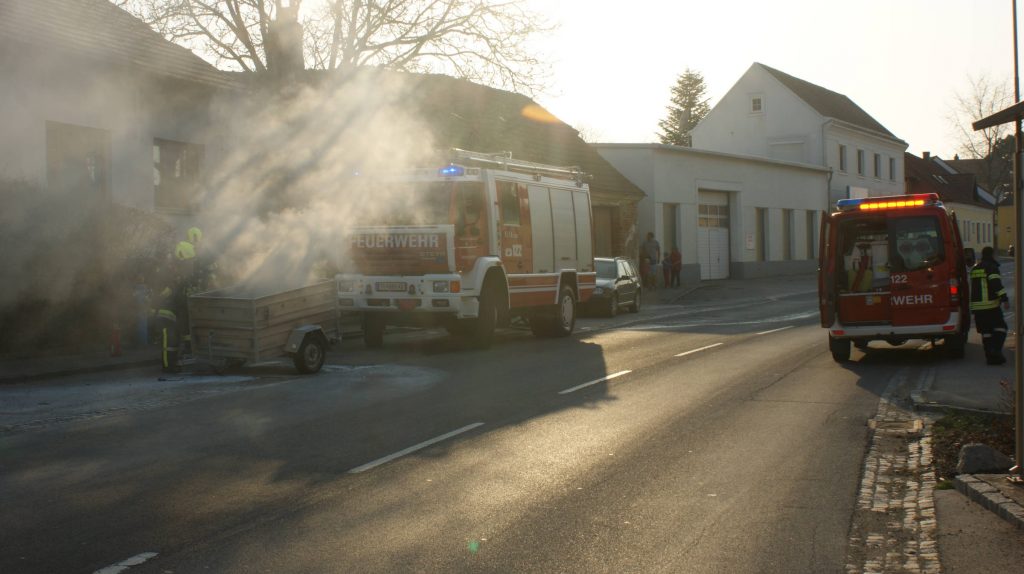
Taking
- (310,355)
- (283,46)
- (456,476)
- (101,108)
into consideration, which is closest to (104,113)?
Result: (101,108)

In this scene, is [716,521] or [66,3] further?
[66,3]

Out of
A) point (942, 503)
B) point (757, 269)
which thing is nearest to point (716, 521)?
point (942, 503)

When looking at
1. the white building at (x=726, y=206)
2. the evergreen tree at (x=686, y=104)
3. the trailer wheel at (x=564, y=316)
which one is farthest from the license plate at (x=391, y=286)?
the evergreen tree at (x=686, y=104)

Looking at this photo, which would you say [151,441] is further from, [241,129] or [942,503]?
[241,129]

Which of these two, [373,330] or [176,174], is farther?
[176,174]

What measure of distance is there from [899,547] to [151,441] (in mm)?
6095

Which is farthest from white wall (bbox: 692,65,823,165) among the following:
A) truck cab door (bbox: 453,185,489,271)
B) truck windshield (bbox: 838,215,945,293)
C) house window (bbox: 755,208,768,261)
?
truck cab door (bbox: 453,185,489,271)

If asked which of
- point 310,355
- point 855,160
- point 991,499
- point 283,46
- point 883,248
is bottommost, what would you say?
point 991,499

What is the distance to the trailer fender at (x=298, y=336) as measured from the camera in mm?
13219

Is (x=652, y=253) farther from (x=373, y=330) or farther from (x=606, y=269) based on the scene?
(x=373, y=330)

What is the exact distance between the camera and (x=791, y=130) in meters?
56.6

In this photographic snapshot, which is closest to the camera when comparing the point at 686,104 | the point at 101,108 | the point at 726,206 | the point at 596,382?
the point at 596,382

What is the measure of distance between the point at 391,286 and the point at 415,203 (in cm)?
139

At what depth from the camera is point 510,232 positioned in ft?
56.6
